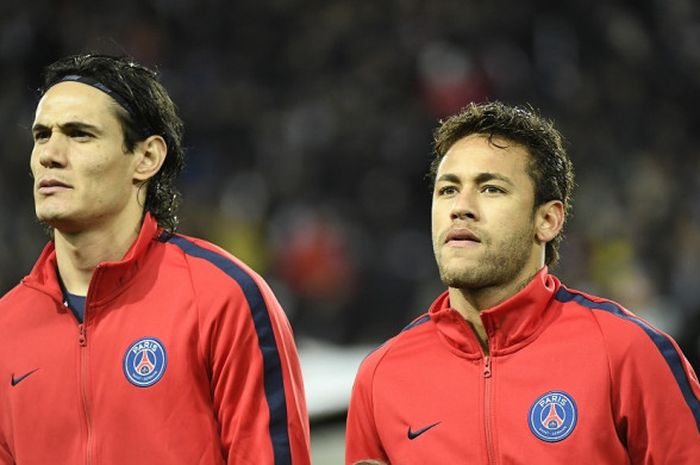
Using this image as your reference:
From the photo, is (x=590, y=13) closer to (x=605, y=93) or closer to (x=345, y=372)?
(x=605, y=93)

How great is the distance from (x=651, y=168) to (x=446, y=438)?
7.48 meters

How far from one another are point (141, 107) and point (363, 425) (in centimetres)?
101

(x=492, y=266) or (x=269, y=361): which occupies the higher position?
(x=492, y=266)

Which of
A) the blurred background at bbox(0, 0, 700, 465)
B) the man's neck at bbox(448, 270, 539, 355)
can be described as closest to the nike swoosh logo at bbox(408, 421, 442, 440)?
the man's neck at bbox(448, 270, 539, 355)

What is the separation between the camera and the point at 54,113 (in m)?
3.40

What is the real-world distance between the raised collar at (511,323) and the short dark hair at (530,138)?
0.85 feet

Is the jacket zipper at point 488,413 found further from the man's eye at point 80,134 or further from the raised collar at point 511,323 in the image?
the man's eye at point 80,134

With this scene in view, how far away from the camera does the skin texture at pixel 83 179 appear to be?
3.36 m

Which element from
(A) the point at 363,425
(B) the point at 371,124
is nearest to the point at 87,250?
(A) the point at 363,425

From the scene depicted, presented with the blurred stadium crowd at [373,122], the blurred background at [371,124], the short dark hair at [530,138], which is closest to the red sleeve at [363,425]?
the short dark hair at [530,138]

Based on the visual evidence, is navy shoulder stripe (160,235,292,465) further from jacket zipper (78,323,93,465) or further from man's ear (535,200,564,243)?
man's ear (535,200,564,243)

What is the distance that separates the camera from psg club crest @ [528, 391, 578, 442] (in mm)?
3082

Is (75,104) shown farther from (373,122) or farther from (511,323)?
(373,122)

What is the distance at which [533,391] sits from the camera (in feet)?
10.4
